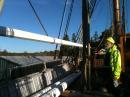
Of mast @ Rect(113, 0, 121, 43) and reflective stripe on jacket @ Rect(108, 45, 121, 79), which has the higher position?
mast @ Rect(113, 0, 121, 43)

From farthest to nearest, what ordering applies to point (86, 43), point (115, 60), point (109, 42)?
point (86, 43), point (115, 60), point (109, 42)

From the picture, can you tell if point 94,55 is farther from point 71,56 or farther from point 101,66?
point 71,56

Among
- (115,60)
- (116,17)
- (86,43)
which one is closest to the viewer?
(115,60)

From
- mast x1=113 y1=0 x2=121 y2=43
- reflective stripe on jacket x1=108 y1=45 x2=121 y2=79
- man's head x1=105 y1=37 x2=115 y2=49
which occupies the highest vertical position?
mast x1=113 y1=0 x2=121 y2=43

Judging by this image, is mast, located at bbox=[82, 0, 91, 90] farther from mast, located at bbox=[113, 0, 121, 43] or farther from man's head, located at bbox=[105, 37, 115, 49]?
mast, located at bbox=[113, 0, 121, 43]

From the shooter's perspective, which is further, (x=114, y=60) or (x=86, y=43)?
(x=86, y=43)

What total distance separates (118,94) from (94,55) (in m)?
5.65

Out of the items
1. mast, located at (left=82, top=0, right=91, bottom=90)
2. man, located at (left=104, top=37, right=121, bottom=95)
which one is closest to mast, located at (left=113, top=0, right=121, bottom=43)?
mast, located at (left=82, top=0, right=91, bottom=90)

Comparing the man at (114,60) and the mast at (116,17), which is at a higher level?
the mast at (116,17)

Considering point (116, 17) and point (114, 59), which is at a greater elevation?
point (116, 17)

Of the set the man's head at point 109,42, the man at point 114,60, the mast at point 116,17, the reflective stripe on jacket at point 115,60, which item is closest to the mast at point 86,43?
the man at point 114,60

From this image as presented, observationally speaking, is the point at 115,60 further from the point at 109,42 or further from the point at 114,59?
the point at 109,42

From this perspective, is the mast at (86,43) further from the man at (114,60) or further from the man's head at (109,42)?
the man's head at (109,42)

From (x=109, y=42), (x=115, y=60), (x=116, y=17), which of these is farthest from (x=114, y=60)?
(x=116, y=17)
